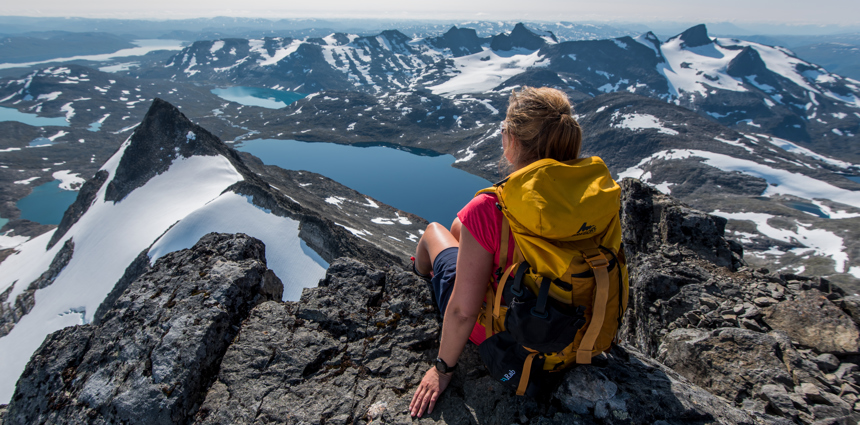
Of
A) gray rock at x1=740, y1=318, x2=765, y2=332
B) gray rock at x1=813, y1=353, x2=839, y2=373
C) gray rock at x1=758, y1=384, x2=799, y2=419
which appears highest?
gray rock at x1=758, y1=384, x2=799, y2=419

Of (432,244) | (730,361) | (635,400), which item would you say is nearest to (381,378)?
(432,244)

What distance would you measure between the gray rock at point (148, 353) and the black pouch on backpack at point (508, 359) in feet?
12.3

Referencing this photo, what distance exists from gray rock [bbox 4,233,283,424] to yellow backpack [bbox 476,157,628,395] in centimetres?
423

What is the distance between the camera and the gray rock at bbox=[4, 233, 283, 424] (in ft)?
14.7

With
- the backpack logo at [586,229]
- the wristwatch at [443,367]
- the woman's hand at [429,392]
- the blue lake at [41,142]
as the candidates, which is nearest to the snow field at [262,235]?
the woman's hand at [429,392]

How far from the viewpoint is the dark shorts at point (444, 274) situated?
4.55 meters

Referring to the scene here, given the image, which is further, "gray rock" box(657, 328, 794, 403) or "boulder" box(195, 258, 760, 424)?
"gray rock" box(657, 328, 794, 403)

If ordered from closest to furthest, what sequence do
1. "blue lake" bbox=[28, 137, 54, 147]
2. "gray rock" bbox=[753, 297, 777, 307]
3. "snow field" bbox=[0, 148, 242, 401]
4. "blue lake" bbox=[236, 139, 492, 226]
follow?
"gray rock" bbox=[753, 297, 777, 307], "snow field" bbox=[0, 148, 242, 401], "blue lake" bbox=[236, 139, 492, 226], "blue lake" bbox=[28, 137, 54, 147]

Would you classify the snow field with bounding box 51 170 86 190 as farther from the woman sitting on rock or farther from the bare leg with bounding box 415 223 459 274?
→ the woman sitting on rock

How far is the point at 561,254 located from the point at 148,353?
5.50 m

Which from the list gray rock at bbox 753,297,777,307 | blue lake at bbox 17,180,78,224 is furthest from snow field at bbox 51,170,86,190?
gray rock at bbox 753,297,777,307

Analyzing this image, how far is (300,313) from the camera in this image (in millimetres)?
5773

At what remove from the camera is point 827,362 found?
17.2 feet

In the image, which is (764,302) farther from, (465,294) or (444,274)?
(465,294)
